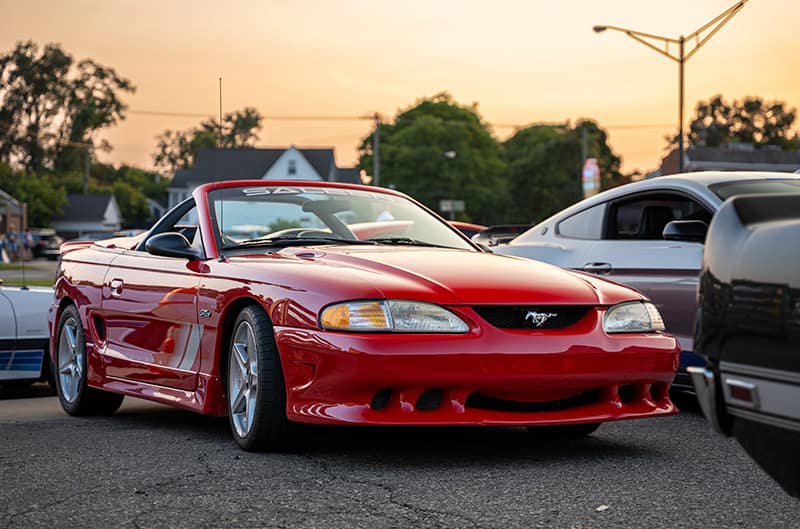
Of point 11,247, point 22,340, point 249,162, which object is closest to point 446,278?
point 22,340

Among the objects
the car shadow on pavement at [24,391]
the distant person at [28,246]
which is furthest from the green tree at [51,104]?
the car shadow on pavement at [24,391]

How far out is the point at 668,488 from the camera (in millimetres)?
4840

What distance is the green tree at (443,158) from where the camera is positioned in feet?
315

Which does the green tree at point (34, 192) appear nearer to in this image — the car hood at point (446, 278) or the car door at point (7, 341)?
the car door at point (7, 341)

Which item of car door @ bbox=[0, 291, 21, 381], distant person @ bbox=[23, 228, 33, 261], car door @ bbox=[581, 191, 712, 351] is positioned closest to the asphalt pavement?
car door @ bbox=[581, 191, 712, 351]

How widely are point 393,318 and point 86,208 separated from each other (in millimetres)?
111857

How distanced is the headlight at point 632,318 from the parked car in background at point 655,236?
3.00ft

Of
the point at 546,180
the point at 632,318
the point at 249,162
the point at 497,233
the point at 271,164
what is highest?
the point at 249,162

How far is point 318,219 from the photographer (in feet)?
22.6

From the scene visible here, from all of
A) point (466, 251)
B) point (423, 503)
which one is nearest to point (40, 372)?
point (466, 251)

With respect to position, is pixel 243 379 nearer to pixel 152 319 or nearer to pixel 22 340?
pixel 152 319

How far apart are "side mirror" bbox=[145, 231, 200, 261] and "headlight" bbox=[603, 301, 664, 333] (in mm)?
2145

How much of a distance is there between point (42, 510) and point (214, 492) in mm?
625

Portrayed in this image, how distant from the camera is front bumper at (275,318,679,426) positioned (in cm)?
514
